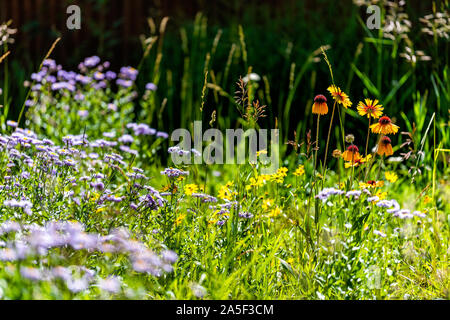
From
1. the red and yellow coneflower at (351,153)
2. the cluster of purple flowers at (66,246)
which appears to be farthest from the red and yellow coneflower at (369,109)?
the cluster of purple flowers at (66,246)

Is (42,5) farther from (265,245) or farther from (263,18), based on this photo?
(265,245)

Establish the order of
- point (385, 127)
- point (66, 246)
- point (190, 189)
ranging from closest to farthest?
point (66, 246), point (385, 127), point (190, 189)

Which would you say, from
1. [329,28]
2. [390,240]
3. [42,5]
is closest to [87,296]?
[390,240]

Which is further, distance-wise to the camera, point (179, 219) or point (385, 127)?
point (179, 219)

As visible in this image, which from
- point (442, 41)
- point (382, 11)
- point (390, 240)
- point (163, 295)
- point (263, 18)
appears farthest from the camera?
point (263, 18)

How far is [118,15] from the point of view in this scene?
691 cm

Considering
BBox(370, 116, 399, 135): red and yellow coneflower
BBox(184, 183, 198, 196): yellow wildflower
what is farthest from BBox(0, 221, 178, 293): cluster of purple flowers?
BBox(370, 116, 399, 135): red and yellow coneflower

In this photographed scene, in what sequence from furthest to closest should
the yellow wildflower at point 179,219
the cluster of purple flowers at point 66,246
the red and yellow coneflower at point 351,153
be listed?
the yellow wildflower at point 179,219, the red and yellow coneflower at point 351,153, the cluster of purple flowers at point 66,246

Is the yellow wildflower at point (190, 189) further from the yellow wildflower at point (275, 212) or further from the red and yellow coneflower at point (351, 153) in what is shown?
the red and yellow coneflower at point (351, 153)

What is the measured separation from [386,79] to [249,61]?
1.19 metres

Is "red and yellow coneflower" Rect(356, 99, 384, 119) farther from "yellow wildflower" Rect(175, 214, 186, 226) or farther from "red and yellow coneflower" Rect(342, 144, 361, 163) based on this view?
"yellow wildflower" Rect(175, 214, 186, 226)

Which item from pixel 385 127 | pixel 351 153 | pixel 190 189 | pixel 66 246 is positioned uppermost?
pixel 385 127

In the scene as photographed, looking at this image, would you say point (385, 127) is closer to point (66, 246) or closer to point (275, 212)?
point (275, 212)

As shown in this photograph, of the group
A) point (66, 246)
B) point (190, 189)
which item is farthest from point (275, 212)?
point (66, 246)
